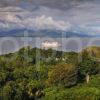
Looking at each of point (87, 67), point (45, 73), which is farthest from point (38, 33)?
point (87, 67)

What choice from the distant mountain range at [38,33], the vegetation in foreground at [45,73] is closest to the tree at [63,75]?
the vegetation in foreground at [45,73]

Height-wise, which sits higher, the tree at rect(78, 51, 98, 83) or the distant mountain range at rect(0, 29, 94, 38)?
the distant mountain range at rect(0, 29, 94, 38)

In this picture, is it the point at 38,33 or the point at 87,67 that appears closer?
the point at 87,67

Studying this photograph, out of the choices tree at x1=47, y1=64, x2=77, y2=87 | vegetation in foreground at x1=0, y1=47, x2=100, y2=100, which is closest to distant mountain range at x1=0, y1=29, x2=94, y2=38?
vegetation in foreground at x1=0, y1=47, x2=100, y2=100

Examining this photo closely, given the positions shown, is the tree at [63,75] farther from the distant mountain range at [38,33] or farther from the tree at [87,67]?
the distant mountain range at [38,33]

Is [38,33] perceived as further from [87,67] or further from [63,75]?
[87,67]

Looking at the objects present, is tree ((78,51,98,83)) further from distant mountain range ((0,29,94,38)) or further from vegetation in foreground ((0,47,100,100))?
distant mountain range ((0,29,94,38))

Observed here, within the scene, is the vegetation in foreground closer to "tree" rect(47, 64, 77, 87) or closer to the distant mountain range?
"tree" rect(47, 64, 77, 87)

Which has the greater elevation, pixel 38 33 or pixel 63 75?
pixel 38 33
